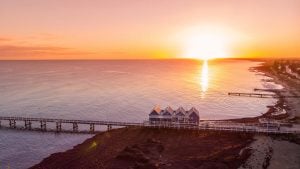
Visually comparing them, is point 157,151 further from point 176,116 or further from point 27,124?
point 27,124

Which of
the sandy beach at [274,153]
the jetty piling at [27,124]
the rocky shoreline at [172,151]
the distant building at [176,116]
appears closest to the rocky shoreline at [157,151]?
the rocky shoreline at [172,151]

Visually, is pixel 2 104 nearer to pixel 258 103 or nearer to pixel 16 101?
pixel 16 101

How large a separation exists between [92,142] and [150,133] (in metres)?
10.2

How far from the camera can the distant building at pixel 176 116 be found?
5141cm

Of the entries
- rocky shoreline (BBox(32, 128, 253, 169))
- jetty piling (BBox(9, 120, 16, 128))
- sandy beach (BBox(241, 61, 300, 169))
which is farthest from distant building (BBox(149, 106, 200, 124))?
jetty piling (BBox(9, 120, 16, 128))

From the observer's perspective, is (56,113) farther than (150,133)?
Yes

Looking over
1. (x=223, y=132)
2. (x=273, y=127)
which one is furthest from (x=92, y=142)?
(x=273, y=127)

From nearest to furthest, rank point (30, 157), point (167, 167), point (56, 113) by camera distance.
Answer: point (167, 167) → point (30, 157) → point (56, 113)

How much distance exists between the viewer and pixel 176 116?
51875 millimetres

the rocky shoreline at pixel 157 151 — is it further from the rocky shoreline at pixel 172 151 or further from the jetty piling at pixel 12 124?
the jetty piling at pixel 12 124

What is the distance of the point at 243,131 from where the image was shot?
48219mm

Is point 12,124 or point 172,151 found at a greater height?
point 12,124

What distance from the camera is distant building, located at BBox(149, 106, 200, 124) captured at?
2024 inches

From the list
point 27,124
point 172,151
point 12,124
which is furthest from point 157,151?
point 12,124
